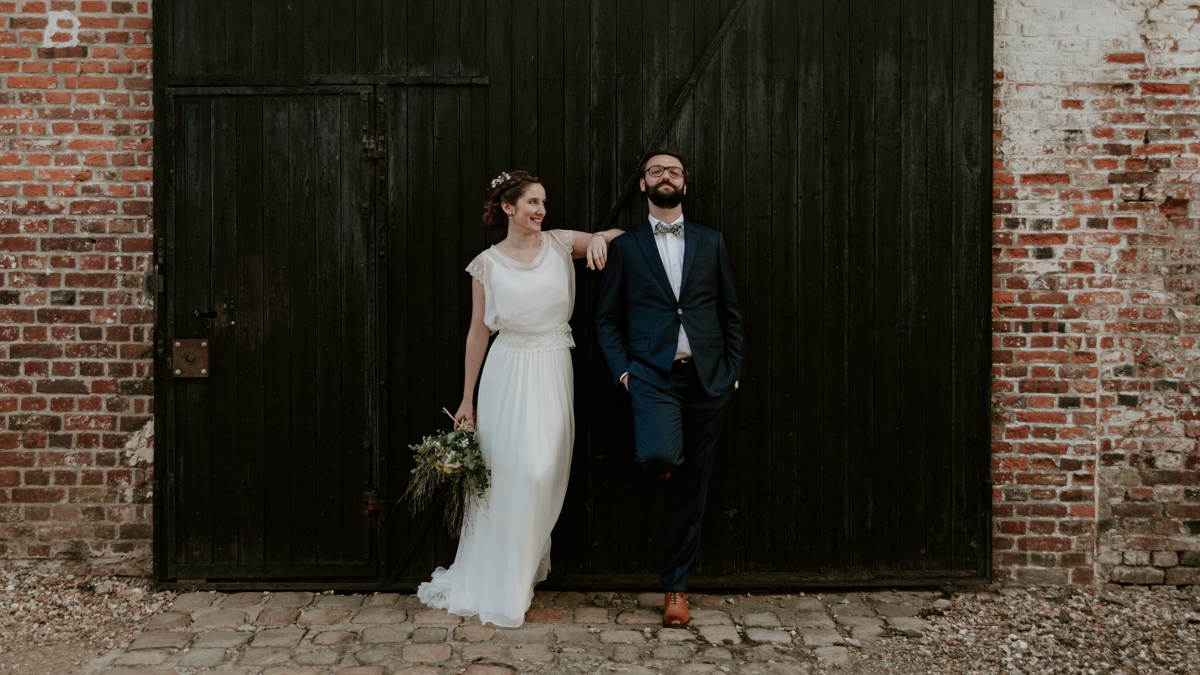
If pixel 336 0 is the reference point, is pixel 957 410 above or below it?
below

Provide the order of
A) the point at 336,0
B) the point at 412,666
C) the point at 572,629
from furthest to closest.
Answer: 1. the point at 336,0
2. the point at 572,629
3. the point at 412,666

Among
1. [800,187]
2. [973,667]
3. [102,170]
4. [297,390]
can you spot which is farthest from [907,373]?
[102,170]

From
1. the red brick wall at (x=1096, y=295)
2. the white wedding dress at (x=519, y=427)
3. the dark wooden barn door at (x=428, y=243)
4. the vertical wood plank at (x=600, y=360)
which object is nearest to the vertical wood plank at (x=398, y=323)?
the dark wooden barn door at (x=428, y=243)

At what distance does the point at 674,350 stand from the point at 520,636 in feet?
4.60

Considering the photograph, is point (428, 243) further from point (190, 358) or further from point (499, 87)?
point (190, 358)

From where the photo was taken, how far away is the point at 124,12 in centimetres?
413

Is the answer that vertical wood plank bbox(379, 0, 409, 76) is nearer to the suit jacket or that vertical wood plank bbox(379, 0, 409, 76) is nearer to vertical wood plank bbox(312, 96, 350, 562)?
vertical wood plank bbox(312, 96, 350, 562)

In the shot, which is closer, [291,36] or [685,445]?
[685,445]

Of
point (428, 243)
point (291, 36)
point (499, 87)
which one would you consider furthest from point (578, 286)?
point (291, 36)

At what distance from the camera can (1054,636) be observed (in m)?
3.68

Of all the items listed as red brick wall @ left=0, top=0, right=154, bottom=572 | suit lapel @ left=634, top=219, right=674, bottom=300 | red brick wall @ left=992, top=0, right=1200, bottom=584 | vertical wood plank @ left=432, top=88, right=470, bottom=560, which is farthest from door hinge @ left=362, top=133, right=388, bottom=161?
red brick wall @ left=992, top=0, right=1200, bottom=584

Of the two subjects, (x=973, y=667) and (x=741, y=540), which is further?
(x=741, y=540)

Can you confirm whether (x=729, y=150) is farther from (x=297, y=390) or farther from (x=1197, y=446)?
(x=1197, y=446)

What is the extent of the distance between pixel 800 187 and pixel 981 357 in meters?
1.25
